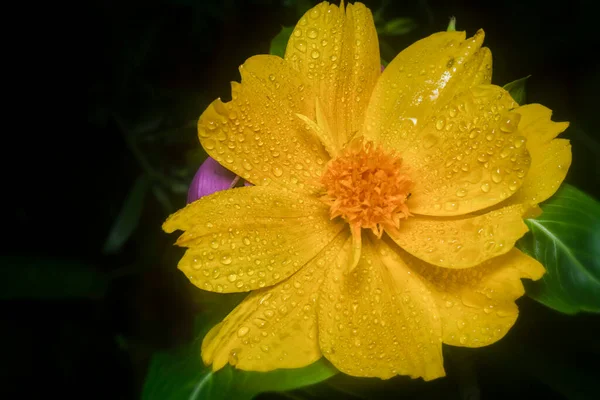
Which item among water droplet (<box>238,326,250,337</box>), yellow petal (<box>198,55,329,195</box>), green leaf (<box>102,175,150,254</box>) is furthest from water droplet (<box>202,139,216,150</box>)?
green leaf (<box>102,175,150,254</box>)

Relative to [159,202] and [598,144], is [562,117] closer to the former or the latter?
[598,144]

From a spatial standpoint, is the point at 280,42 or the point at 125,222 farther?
the point at 125,222

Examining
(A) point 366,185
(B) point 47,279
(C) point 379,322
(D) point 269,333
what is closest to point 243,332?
(D) point 269,333

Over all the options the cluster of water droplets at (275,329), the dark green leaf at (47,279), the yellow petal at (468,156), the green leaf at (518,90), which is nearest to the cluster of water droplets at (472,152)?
the yellow petal at (468,156)

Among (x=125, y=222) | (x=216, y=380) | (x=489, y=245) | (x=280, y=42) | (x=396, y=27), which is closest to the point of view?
(x=489, y=245)

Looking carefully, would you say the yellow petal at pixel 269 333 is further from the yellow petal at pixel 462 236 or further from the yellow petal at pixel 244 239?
the yellow petal at pixel 462 236

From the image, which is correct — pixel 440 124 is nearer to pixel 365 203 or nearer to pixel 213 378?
pixel 365 203
